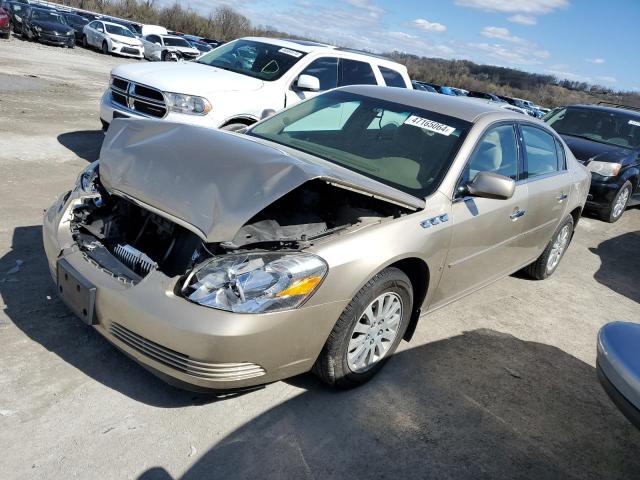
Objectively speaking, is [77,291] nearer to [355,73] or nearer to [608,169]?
[355,73]

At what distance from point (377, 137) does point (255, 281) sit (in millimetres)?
1776

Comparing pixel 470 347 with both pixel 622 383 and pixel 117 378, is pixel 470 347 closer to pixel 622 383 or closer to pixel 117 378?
pixel 622 383

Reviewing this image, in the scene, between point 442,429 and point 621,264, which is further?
point 621,264

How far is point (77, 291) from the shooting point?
2830mm

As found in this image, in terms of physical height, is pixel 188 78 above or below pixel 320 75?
below

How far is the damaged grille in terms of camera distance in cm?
292

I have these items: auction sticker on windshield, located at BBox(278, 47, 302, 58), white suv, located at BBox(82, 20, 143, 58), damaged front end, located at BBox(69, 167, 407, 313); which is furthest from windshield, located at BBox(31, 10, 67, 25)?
damaged front end, located at BBox(69, 167, 407, 313)

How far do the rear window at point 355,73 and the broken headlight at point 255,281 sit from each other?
18.2ft

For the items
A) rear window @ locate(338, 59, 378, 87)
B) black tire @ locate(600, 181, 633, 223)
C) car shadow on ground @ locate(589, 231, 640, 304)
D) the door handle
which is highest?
rear window @ locate(338, 59, 378, 87)

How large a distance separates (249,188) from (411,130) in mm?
1605

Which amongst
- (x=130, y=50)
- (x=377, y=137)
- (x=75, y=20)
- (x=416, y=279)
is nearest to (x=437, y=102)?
(x=377, y=137)

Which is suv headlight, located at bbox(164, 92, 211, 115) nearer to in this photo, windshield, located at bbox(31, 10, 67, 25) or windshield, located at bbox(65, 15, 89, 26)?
windshield, located at bbox(31, 10, 67, 25)

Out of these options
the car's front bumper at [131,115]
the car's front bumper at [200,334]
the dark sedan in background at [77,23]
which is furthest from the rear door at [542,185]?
the dark sedan in background at [77,23]

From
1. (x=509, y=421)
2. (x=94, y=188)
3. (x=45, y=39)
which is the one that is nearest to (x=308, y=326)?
(x=509, y=421)
